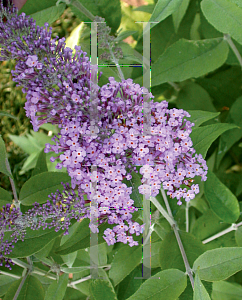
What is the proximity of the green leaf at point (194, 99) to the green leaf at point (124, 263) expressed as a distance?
0.82 meters

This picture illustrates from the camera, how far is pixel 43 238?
0.93 metres

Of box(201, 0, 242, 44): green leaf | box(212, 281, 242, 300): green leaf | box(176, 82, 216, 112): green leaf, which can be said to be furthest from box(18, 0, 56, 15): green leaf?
box(212, 281, 242, 300): green leaf

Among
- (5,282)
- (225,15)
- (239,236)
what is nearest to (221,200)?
(239,236)

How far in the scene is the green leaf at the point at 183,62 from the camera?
1.16m

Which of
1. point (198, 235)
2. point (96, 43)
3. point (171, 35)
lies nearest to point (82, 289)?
point (198, 235)

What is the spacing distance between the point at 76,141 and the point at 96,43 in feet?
1.27

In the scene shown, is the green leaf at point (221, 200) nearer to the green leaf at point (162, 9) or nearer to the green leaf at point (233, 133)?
the green leaf at point (233, 133)

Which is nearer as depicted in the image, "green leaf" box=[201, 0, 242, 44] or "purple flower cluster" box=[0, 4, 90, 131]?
"purple flower cluster" box=[0, 4, 90, 131]

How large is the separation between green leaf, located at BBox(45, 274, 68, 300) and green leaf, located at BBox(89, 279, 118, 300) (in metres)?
0.11

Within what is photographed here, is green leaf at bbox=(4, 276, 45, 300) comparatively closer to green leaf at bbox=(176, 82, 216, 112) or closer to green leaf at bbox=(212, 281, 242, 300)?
green leaf at bbox=(212, 281, 242, 300)

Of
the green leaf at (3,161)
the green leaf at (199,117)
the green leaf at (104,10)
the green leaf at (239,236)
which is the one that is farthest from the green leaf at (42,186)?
the green leaf at (239,236)

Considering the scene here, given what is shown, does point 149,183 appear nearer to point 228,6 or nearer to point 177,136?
point 177,136

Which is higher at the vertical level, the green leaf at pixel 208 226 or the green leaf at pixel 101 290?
the green leaf at pixel 208 226

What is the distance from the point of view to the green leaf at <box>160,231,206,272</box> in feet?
3.21
